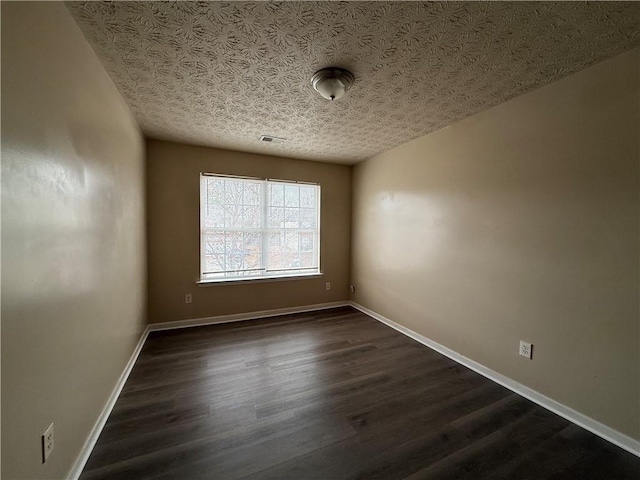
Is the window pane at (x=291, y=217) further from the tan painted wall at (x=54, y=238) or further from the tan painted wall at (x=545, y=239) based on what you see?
the tan painted wall at (x=54, y=238)

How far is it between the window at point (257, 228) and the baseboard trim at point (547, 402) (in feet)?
6.65

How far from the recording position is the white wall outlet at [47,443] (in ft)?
3.32

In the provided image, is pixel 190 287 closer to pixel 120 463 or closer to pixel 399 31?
pixel 120 463

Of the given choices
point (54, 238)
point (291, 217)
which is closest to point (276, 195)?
point (291, 217)

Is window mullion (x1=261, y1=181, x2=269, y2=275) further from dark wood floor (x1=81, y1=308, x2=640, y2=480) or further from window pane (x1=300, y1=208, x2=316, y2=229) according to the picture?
dark wood floor (x1=81, y1=308, x2=640, y2=480)

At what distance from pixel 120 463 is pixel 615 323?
296 cm

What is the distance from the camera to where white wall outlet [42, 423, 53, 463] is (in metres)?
1.01

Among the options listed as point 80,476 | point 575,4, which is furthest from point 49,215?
point 575,4

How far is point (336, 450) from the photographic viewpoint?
1438mm

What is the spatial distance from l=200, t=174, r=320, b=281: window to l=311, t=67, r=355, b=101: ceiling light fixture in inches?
80.3

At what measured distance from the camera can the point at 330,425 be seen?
1.62 meters

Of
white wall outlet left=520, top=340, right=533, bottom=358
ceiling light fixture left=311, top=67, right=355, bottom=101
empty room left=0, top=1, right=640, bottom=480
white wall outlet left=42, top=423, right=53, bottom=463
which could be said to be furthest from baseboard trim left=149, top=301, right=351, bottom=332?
ceiling light fixture left=311, top=67, right=355, bottom=101

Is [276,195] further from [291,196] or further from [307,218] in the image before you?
[307,218]

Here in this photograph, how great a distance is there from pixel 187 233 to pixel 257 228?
0.90 metres
